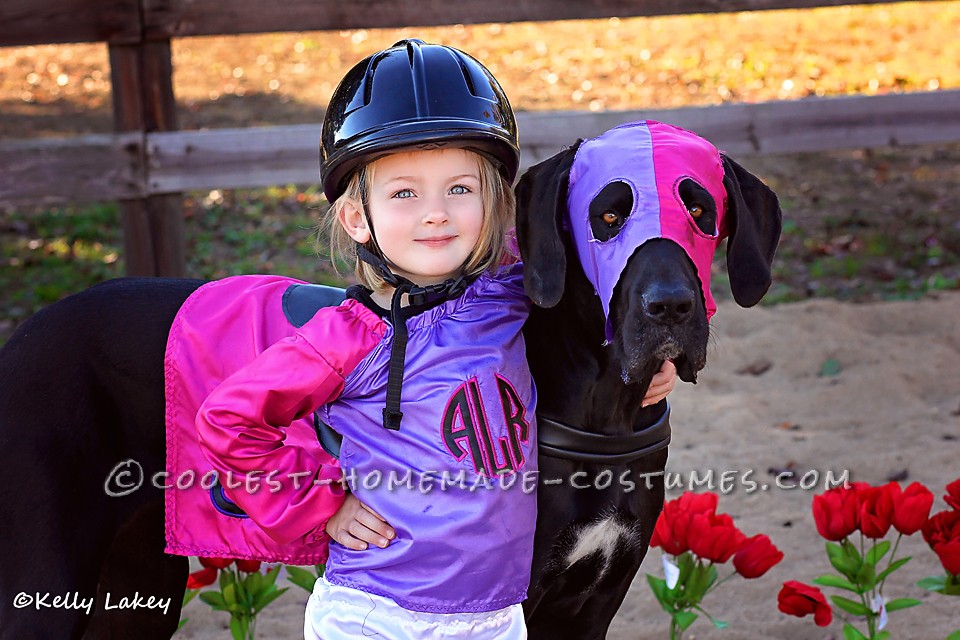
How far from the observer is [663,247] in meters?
2.36

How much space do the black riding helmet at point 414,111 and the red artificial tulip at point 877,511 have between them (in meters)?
1.39

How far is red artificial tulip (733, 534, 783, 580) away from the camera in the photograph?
3195 mm

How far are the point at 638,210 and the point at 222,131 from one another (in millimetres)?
3781

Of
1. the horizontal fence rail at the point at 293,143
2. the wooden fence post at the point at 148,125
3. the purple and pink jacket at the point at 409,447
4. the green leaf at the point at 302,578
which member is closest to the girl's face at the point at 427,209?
the purple and pink jacket at the point at 409,447

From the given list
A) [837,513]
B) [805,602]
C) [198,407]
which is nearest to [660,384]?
[837,513]

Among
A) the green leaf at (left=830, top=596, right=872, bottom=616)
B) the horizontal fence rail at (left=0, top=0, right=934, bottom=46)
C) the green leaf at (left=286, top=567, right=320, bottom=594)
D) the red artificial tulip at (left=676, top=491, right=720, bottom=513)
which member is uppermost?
the horizontal fence rail at (left=0, top=0, right=934, bottom=46)

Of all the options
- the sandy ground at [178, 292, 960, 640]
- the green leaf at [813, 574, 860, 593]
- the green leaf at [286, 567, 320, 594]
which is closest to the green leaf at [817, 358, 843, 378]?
the sandy ground at [178, 292, 960, 640]

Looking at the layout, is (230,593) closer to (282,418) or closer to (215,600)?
(215,600)

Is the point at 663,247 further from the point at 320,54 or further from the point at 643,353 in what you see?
the point at 320,54

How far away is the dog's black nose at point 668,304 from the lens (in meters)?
2.29

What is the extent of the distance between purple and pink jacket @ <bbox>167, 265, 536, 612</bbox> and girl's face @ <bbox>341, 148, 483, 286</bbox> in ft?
0.40

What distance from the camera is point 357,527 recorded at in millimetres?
2555

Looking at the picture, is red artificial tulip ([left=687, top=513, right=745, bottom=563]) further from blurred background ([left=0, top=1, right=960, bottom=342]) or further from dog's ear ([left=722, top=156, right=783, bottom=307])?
blurred background ([left=0, top=1, right=960, bottom=342])

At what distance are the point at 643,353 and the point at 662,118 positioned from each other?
395cm
